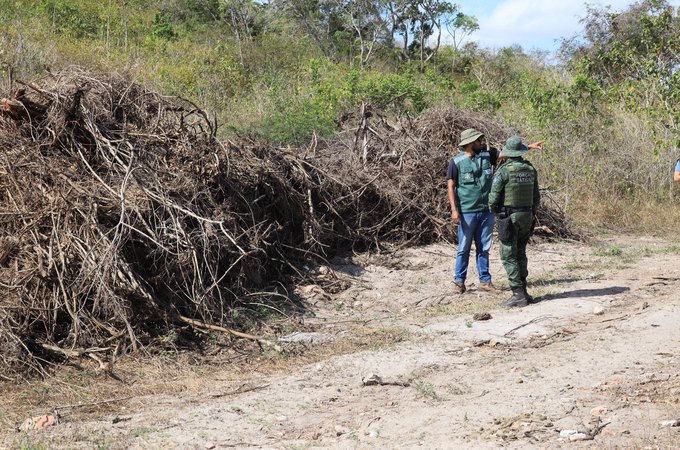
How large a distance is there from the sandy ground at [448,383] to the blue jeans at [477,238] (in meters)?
0.26

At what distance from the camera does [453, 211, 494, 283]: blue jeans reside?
811 cm

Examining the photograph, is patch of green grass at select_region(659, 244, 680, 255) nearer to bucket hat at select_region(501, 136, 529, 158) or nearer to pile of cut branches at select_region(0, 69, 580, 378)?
pile of cut branches at select_region(0, 69, 580, 378)

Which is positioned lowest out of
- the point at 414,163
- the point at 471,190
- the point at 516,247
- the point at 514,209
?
the point at 516,247

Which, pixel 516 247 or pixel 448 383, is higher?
pixel 516 247

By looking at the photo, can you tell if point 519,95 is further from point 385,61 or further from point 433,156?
point 385,61

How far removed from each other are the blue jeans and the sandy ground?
0.84ft

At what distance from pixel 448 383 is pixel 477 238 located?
9.71 feet

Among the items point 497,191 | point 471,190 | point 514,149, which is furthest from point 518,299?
point 514,149

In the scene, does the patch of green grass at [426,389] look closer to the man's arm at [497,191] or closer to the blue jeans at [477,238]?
the man's arm at [497,191]

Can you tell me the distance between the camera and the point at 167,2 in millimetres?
27734

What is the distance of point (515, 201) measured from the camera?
7395 millimetres

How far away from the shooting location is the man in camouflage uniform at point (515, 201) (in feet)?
24.3

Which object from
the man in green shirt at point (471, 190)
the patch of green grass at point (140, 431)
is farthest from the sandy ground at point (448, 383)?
the man in green shirt at point (471, 190)

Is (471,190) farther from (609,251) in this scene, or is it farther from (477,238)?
(609,251)
